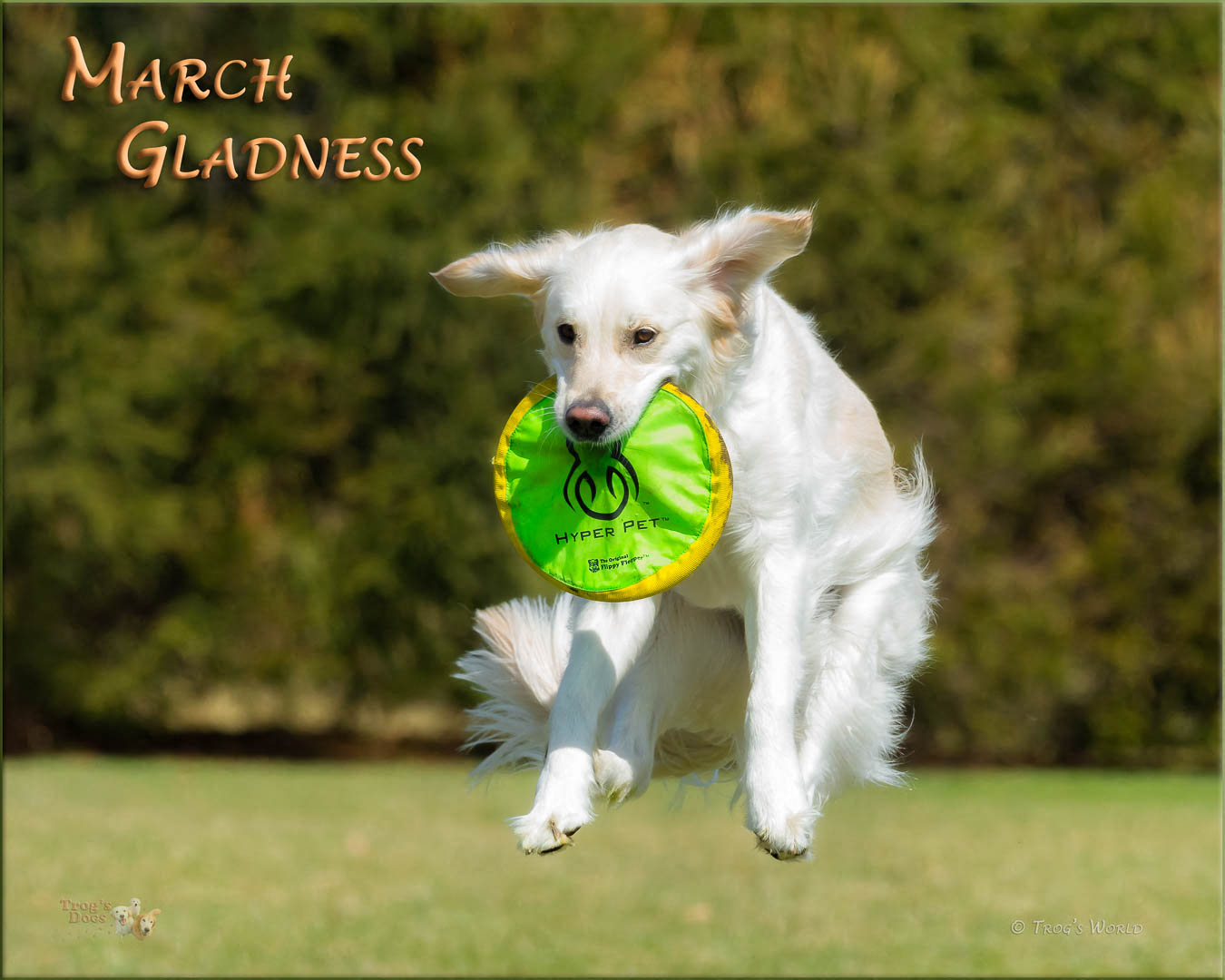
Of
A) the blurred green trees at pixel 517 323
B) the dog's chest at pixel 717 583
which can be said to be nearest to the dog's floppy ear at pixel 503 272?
the dog's chest at pixel 717 583

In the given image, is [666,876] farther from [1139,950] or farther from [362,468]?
[362,468]

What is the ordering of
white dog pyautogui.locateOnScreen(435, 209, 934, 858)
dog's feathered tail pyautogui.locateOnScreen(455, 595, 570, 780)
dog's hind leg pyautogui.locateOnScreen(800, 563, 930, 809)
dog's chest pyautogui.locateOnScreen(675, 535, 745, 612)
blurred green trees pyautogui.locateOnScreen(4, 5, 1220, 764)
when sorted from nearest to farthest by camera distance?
white dog pyautogui.locateOnScreen(435, 209, 934, 858) < dog's chest pyautogui.locateOnScreen(675, 535, 745, 612) < dog's hind leg pyautogui.locateOnScreen(800, 563, 930, 809) < dog's feathered tail pyautogui.locateOnScreen(455, 595, 570, 780) < blurred green trees pyautogui.locateOnScreen(4, 5, 1220, 764)

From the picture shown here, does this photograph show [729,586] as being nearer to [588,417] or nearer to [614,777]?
[614,777]

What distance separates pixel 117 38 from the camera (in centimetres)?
1560

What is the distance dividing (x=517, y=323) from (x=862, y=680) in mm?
11734

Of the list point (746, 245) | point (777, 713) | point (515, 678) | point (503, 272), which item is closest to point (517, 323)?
point (515, 678)

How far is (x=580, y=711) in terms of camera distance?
168 inches

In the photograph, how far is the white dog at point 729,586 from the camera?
4070 millimetres

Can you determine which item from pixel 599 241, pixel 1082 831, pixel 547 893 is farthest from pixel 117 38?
pixel 599 241

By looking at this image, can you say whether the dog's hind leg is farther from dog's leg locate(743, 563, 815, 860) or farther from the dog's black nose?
the dog's black nose

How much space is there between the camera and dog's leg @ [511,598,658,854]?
154 inches

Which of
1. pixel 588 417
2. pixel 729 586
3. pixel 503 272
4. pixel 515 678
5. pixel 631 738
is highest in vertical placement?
pixel 503 272

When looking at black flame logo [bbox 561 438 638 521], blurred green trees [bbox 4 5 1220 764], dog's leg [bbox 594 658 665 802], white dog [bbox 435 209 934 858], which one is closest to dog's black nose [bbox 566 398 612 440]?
white dog [bbox 435 209 934 858]

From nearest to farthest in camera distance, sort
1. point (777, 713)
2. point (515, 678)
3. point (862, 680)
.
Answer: point (777, 713), point (862, 680), point (515, 678)
